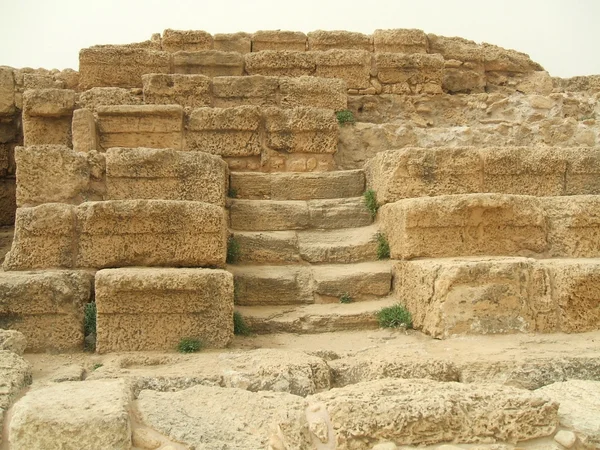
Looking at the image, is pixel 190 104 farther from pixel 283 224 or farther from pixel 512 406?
pixel 512 406

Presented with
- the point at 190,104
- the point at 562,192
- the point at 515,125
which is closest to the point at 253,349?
the point at 562,192

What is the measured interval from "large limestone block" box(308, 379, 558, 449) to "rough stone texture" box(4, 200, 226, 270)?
76.4 inches

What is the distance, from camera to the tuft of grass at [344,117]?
22.6 ft

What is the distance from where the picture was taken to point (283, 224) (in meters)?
5.62

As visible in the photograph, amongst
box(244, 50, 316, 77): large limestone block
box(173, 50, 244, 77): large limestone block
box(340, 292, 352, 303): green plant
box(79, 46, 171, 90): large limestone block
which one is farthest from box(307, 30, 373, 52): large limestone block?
box(340, 292, 352, 303): green plant

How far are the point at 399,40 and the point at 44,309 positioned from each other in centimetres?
582

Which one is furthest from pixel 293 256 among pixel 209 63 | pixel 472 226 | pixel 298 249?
pixel 209 63

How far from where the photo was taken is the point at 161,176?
5.04 m

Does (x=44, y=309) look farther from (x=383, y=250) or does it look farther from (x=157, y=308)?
(x=383, y=250)

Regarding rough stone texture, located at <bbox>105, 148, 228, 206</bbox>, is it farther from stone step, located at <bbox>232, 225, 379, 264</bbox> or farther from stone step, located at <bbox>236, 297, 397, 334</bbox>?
stone step, located at <bbox>236, 297, 397, 334</bbox>

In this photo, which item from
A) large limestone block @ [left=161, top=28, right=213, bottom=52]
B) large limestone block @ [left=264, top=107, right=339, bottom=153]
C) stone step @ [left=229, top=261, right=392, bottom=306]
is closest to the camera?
stone step @ [left=229, top=261, right=392, bottom=306]

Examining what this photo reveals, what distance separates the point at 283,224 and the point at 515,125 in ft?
9.98

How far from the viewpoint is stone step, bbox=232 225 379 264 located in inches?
208

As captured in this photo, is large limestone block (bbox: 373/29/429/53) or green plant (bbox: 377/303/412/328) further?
large limestone block (bbox: 373/29/429/53)
